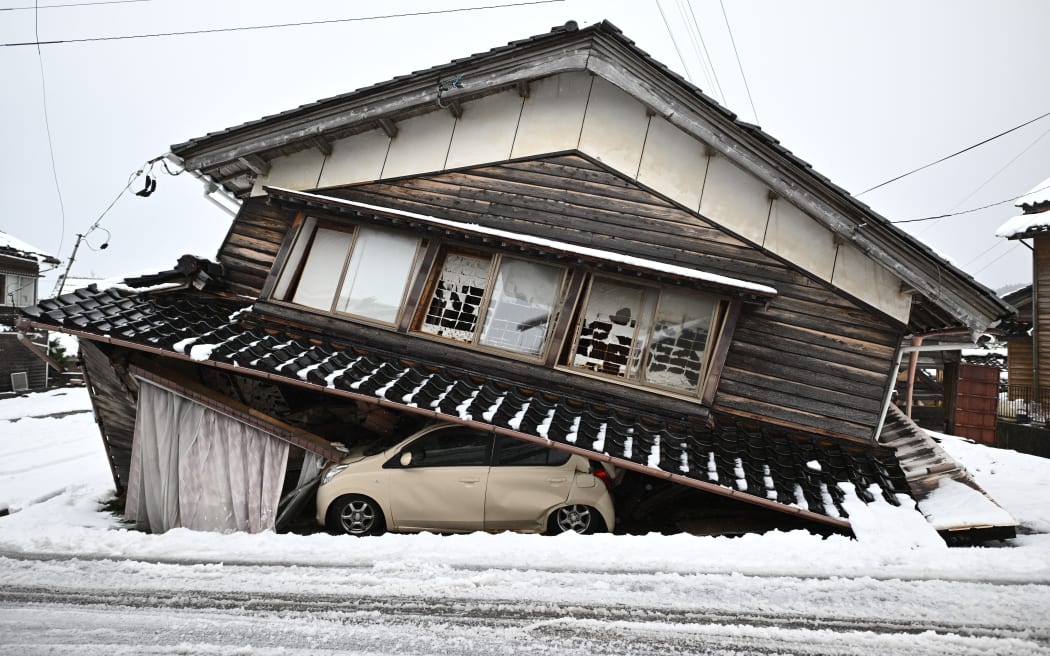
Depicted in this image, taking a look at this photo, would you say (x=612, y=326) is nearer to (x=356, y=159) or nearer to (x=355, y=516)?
(x=355, y=516)

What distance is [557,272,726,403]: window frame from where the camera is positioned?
7.94 meters

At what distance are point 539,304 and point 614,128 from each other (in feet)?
9.69

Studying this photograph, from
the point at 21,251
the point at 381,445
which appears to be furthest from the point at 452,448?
the point at 21,251

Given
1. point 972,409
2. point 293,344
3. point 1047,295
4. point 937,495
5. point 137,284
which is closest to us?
point 937,495

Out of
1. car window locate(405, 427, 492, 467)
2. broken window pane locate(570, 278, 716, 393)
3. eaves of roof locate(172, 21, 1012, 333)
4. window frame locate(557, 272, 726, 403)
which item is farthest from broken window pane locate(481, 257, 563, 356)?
eaves of roof locate(172, 21, 1012, 333)

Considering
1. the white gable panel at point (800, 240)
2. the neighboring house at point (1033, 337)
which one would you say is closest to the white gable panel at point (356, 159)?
the white gable panel at point (800, 240)

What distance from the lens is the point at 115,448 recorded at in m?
8.36

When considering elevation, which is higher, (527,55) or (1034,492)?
(527,55)

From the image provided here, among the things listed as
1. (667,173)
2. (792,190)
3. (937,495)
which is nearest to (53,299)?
(667,173)

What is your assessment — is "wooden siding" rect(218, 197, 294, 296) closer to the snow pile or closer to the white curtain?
the white curtain

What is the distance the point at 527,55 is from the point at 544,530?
6.66m

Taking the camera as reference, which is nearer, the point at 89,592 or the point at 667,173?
the point at 89,592

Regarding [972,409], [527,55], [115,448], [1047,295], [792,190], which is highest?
[1047,295]

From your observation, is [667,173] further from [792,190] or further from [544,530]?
[544,530]
